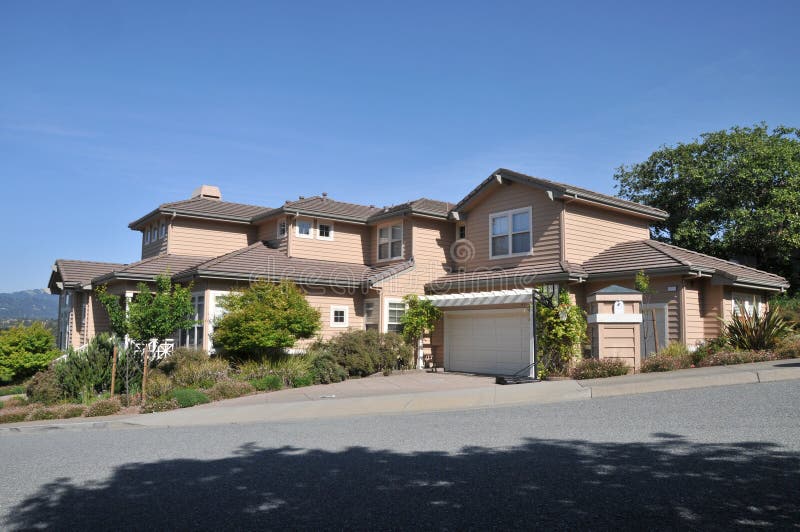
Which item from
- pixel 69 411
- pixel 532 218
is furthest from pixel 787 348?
pixel 69 411

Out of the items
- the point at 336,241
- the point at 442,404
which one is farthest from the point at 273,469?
the point at 336,241

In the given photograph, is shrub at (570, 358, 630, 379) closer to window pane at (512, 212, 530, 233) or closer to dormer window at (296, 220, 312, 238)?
window pane at (512, 212, 530, 233)

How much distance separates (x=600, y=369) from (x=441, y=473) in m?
9.03

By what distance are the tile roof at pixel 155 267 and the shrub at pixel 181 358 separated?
2.93 m

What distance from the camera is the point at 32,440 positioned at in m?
10.7

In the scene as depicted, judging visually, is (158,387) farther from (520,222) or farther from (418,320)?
(520,222)

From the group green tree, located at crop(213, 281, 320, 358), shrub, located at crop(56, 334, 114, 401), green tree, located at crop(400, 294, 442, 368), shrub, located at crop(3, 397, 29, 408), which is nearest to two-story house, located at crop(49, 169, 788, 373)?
green tree, located at crop(400, 294, 442, 368)

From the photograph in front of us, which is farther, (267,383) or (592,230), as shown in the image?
(592,230)

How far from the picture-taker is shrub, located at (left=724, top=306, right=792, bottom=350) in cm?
1617

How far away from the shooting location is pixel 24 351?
69.2 feet

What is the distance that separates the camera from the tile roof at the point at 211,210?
24.2 metres

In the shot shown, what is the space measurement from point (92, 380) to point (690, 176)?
90.3ft

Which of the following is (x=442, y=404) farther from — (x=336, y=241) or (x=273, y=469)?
(x=336, y=241)

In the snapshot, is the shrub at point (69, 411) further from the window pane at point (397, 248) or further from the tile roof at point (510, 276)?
the window pane at point (397, 248)
